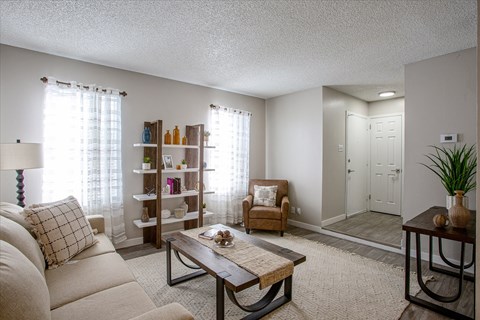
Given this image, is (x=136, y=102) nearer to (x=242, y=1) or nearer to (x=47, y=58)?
(x=47, y=58)

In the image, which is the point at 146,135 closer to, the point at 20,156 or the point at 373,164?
the point at 20,156

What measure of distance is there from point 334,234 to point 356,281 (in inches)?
59.7

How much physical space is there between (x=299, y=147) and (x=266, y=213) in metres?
1.44

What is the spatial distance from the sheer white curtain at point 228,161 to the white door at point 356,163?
2.04m

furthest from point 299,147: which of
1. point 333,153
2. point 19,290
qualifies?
point 19,290

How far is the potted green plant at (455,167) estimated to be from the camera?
8.25 feet

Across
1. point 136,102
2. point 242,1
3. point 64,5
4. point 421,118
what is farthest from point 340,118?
point 64,5

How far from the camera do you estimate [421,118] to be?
10.1 ft

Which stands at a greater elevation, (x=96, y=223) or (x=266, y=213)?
(x=96, y=223)

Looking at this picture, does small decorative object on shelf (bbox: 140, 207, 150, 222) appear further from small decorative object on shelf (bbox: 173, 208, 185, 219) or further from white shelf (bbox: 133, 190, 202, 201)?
small decorative object on shelf (bbox: 173, 208, 185, 219)

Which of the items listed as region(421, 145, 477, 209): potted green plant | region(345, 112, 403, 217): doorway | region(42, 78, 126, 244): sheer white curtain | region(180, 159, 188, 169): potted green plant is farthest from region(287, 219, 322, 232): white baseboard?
region(42, 78, 126, 244): sheer white curtain

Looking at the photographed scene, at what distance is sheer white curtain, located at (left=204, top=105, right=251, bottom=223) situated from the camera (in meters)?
4.34

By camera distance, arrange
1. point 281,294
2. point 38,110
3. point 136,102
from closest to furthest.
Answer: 1. point 281,294
2. point 38,110
3. point 136,102

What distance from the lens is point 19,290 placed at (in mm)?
979
